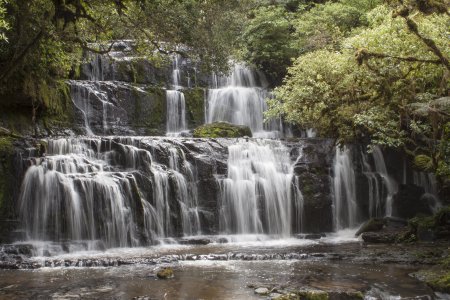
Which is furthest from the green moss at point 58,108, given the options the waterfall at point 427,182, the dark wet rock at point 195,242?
the waterfall at point 427,182

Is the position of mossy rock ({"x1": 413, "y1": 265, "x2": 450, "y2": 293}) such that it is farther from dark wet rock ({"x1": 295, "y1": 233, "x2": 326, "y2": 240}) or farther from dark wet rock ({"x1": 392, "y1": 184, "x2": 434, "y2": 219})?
dark wet rock ({"x1": 392, "y1": 184, "x2": 434, "y2": 219})

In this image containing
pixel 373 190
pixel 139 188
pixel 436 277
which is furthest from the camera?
pixel 373 190

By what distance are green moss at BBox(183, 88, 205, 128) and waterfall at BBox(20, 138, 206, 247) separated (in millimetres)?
7175

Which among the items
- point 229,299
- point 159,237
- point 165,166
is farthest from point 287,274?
point 165,166

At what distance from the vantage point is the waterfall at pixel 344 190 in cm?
1920

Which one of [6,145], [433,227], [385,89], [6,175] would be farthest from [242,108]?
[6,175]

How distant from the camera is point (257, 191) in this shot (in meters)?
18.5

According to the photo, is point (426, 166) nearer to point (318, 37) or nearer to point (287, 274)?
point (287, 274)

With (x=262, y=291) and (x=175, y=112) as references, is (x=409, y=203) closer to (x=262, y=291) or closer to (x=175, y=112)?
(x=262, y=291)

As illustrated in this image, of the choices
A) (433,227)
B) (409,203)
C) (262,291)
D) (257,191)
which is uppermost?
(257,191)

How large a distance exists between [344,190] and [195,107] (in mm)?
9740

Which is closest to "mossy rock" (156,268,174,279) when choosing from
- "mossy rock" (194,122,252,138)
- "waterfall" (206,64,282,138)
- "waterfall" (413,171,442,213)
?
"mossy rock" (194,122,252,138)

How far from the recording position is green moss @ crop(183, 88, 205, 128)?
25.4 m

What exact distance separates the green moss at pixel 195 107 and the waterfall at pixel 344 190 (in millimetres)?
8336
